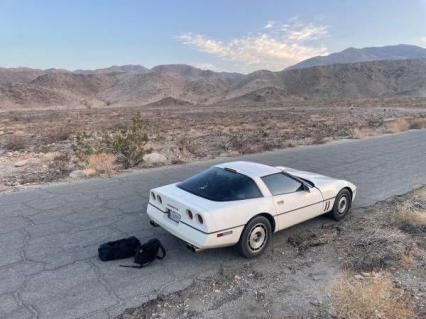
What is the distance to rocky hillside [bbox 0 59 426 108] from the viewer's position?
325ft

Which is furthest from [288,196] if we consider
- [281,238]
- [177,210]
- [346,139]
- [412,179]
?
[346,139]

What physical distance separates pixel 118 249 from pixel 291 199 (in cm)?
277

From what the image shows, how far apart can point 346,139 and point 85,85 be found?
10584 centimetres

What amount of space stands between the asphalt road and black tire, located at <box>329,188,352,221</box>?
0.75 m

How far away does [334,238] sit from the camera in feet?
21.6

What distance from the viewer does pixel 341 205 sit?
7.46m

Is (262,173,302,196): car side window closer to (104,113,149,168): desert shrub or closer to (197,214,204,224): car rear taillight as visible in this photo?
(197,214,204,224): car rear taillight

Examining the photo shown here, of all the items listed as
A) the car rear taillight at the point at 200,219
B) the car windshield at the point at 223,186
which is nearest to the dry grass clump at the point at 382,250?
the car windshield at the point at 223,186

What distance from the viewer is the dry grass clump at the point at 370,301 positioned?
13.8 feet

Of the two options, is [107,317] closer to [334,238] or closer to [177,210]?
[177,210]

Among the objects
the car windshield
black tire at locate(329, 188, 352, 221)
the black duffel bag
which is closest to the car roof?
the car windshield

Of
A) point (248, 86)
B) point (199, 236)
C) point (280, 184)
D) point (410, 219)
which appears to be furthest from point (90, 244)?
point (248, 86)

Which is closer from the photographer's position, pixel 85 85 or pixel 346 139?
pixel 346 139

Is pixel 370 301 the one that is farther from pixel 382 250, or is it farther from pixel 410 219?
pixel 410 219
